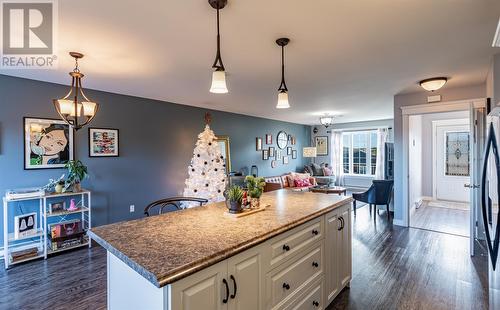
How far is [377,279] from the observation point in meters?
2.73

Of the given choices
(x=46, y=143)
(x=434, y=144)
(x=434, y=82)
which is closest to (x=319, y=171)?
(x=434, y=144)

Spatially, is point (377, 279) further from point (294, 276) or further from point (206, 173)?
point (206, 173)

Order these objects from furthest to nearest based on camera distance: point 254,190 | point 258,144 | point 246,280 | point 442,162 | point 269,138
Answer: point 269,138
point 258,144
point 442,162
point 254,190
point 246,280

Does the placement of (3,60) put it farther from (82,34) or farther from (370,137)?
(370,137)

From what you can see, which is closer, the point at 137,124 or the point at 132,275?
the point at 132,275

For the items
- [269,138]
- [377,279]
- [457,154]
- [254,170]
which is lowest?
[377,279]

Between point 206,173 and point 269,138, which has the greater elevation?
point 269,138

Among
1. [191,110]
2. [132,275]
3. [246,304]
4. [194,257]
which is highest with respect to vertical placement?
[191,110]

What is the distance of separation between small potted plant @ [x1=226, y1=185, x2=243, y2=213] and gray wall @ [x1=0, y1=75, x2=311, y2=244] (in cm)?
315

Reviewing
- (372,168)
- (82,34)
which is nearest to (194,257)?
(82,34)

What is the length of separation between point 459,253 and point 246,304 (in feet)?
11.6

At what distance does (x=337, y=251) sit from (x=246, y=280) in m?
1.25

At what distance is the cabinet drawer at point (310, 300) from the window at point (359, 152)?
768 centimetres

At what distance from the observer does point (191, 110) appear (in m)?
5.51
